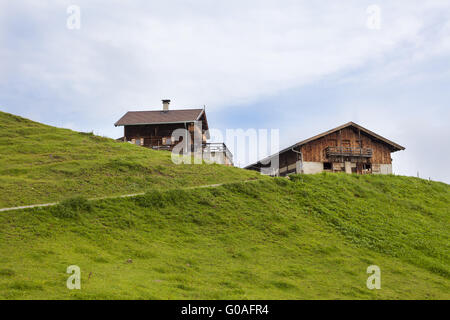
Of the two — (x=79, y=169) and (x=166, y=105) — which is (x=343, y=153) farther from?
(x=79, y=169)

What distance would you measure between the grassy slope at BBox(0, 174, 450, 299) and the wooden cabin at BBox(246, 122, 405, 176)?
17074 mm

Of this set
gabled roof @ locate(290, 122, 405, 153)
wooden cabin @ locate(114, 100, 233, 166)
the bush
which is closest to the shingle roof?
wooden cabin @ locate(114, 100, 233, 166)

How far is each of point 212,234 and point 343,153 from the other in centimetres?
3096

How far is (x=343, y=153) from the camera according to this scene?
1937 inches

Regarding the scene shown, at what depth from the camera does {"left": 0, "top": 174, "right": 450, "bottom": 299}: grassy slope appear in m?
15.3

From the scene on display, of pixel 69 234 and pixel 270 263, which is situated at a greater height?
pixel 69 234

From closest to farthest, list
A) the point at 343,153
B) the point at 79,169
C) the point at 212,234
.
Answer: the point at 212,234
the point at 79,169
the point at 343,153

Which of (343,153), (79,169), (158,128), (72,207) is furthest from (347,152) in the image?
(72,207)

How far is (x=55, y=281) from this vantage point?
1396 cm

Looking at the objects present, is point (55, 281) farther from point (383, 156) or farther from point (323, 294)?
point (383, 156)

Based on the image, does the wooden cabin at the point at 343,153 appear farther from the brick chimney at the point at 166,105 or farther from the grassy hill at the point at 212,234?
the brick chimney at the point at 166,105

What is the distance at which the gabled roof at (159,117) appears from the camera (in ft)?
172
